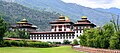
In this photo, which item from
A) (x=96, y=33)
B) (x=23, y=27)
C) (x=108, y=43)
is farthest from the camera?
(x=23, y=27)

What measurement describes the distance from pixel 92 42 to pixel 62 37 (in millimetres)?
62924

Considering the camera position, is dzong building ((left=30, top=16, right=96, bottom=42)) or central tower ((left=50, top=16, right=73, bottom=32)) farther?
central tower ((left=50, top=16, right=73, bottom=32))

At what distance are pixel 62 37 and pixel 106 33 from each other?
223ft

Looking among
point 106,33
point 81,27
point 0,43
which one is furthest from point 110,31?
point 81,27

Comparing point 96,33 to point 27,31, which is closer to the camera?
point 96,33

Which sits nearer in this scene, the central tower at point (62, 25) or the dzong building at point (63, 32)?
the dzong building at point (63, 32)

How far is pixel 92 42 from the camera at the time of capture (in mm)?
71938

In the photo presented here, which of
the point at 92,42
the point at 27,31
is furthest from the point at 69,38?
the point at 92,42

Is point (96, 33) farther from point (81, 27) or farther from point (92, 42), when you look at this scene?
point (81, 27)

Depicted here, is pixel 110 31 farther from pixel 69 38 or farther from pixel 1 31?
pixel 69 38

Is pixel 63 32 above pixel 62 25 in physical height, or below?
below

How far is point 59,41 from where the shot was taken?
442 ft

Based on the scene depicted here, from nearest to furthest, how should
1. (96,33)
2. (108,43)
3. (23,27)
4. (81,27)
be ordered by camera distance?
(108,43), (96,33), (81,27), (23,27)

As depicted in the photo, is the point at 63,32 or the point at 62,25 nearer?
the point at 63,32
